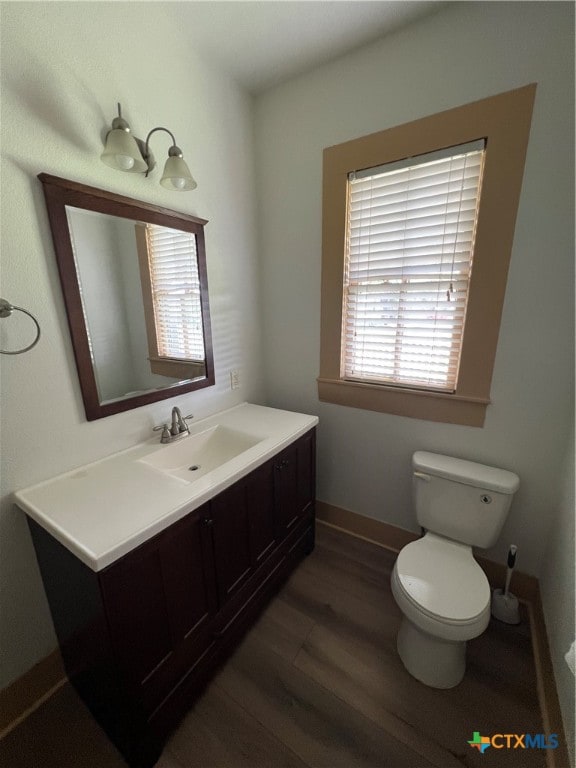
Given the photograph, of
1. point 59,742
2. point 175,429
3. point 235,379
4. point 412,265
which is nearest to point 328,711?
point 59,742

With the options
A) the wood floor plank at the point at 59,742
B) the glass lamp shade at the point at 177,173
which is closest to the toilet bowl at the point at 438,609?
the wood floor plank at the point at 59,742

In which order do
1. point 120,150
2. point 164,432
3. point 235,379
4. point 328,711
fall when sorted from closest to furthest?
1. point 120,150
2. point 328,711
3. point 164,432
4. point 235,379

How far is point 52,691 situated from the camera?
1204 millimetres

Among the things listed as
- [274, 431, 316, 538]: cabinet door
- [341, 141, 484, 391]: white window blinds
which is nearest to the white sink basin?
[274, 431, 316, 538]: cabinet door

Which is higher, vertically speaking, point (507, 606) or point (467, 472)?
point (467, 472)

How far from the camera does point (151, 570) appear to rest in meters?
0.91

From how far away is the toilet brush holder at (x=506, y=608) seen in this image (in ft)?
4.73

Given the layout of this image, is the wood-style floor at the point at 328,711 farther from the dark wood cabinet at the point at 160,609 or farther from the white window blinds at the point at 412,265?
the white window blinds at the point at 412,265

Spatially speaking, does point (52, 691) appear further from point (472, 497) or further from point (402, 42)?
point (402, 42)

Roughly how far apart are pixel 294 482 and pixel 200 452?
514mm

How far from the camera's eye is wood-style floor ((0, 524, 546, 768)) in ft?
3.35

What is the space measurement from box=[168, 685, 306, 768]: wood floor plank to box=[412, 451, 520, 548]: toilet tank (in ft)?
3.44

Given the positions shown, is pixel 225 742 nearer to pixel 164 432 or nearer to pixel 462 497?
pixel 164 432

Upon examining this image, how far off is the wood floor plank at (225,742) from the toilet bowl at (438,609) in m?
0.57
